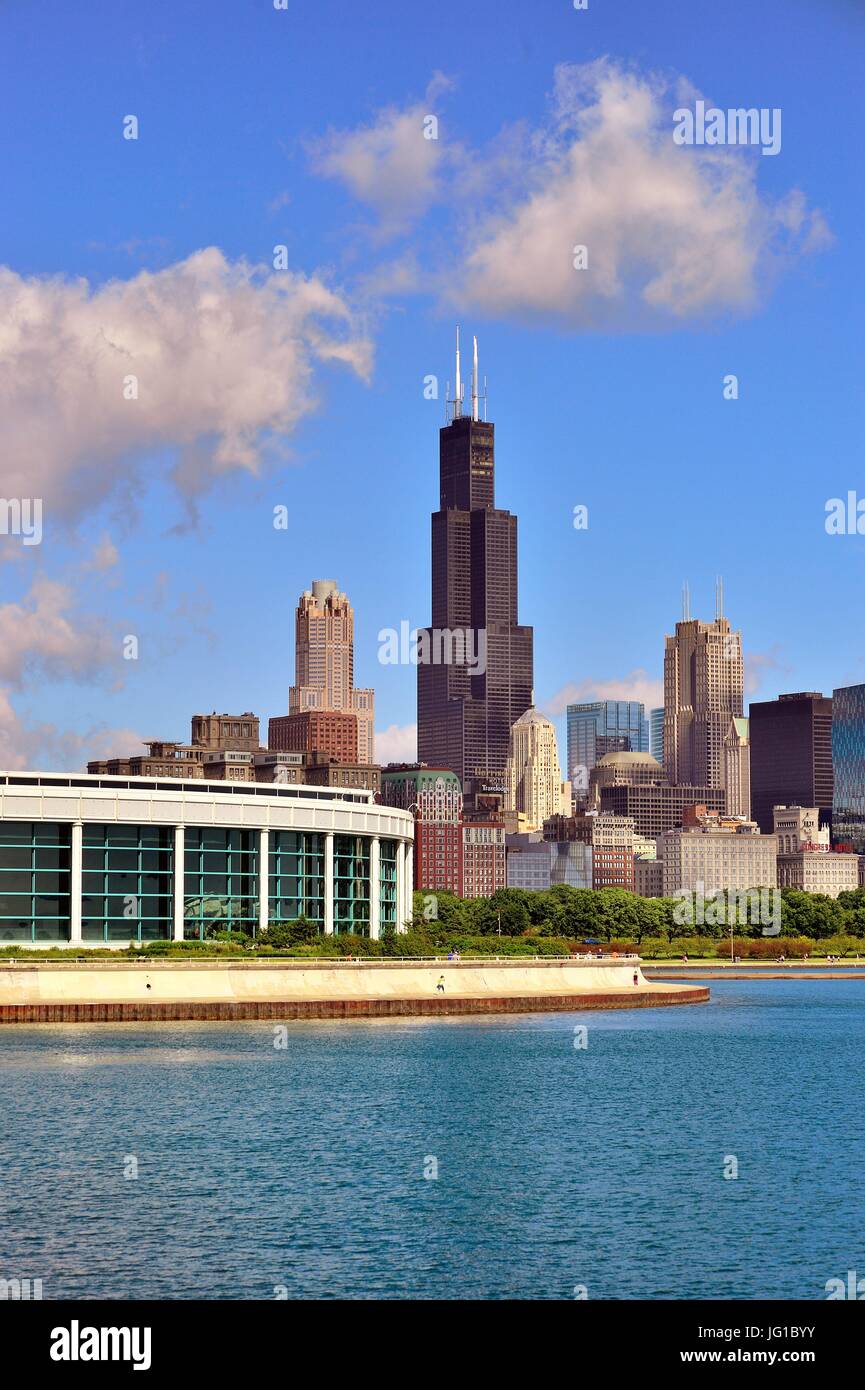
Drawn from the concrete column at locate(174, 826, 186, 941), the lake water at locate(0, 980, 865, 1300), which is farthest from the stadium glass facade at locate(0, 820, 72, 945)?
the lake water at locate(0, 980, 865, 1300)

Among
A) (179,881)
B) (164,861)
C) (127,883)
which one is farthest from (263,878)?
(127,883)

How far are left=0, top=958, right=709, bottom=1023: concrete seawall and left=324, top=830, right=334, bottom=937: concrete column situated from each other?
21.2 m

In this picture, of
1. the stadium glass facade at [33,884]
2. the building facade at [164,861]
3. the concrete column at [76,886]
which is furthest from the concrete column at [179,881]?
the stadium glass facade at [33,884]

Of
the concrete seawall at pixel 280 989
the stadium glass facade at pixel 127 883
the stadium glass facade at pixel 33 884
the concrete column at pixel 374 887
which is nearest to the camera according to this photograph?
the concrete seawall at pixel 280 989

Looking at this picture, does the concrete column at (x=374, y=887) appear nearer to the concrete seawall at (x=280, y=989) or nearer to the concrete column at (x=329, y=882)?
the concrete column at (x=329, y=882)

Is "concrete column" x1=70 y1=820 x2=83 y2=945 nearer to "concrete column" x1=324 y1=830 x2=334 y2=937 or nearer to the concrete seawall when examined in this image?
the concrete seawall

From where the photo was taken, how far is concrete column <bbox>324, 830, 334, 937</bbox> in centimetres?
15012

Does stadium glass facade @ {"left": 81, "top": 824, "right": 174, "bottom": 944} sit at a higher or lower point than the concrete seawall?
higher

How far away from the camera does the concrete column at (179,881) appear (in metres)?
136

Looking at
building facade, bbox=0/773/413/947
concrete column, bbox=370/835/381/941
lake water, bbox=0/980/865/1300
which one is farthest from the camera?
concrete column, bbox=370/835/381/941

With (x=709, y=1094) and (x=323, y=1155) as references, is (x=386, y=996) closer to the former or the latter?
(x=709, y=1094)

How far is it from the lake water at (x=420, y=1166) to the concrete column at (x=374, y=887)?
178ft
